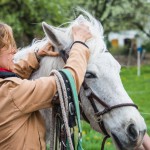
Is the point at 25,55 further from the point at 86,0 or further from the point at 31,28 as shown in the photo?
the point at 86,0

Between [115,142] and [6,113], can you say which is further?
[115,142]

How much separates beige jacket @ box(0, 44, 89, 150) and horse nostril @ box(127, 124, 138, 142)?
456 millimetres

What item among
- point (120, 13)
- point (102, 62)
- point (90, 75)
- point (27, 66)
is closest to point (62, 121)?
point (90, 75)

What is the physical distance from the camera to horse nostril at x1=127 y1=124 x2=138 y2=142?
2802 mm

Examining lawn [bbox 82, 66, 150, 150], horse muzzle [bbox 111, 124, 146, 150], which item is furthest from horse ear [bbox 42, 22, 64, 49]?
lawn [bbox 82, 66, 150, 150]

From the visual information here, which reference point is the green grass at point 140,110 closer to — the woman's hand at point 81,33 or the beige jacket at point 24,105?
the woman's hand at point 81,33

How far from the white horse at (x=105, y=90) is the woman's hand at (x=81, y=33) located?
0.08m

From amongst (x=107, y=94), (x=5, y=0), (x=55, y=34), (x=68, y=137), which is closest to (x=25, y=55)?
(x=55, y=34)

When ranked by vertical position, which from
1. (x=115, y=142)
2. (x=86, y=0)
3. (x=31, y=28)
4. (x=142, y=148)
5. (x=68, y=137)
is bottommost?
(x=86, y=0)

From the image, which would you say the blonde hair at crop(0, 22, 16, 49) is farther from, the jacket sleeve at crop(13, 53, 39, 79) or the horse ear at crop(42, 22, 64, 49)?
the jacket sleeve at crop(13, 53, 39, 79)

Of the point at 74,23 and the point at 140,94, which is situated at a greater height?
the point at 74,23

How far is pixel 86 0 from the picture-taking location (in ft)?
87.9

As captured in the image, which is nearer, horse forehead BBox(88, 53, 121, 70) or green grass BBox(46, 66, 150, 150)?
horse forehead BBox(88, 53, 121, 70)

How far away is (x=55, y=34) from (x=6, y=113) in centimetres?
75
